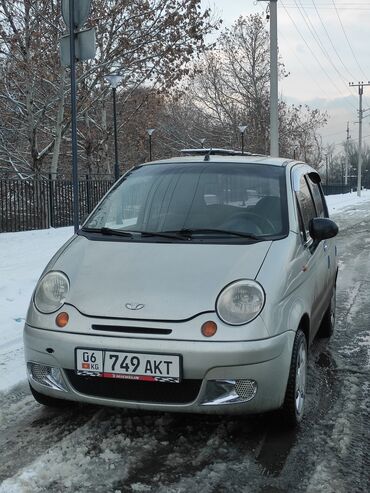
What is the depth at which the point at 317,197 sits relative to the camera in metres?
5.16

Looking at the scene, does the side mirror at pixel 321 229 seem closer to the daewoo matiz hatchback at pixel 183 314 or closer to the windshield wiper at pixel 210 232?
the daewoo matiz hatchback at pixel 183 314

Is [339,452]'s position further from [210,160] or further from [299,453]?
[210,160]

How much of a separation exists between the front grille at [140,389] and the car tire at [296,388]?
1.98ft

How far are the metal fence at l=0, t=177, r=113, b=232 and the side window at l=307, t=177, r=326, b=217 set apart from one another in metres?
11.3

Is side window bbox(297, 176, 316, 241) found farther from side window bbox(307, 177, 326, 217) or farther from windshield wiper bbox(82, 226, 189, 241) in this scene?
windshield wiper bbox(82, 226, 189, 241)

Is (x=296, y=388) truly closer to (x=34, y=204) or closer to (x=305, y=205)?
(x=305, y=205)

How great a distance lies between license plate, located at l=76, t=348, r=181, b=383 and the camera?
288cm

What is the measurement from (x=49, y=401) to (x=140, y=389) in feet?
2.88

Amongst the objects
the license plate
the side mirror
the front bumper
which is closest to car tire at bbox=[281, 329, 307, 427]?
the front bumper

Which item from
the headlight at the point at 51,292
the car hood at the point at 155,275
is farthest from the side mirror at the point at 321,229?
the headlight at the point at 51,292

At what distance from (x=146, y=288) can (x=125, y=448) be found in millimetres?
907

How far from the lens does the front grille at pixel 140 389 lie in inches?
115

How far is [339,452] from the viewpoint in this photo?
306 centimetres

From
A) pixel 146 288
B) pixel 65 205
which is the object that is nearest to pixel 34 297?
pixel 146 288
